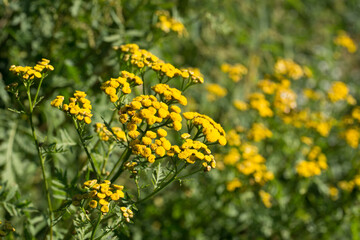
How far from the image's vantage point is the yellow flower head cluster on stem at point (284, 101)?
3795 millimetres

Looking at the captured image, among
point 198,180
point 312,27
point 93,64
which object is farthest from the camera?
point 312,27

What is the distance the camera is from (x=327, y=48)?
17.4 feet

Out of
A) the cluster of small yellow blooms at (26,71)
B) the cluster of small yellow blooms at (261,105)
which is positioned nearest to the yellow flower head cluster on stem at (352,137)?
the cluster of small yellow blooms at (261,105)

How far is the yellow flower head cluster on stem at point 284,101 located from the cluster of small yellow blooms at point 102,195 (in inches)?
97.3

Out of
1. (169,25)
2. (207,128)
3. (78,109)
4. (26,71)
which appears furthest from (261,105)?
(26,71)

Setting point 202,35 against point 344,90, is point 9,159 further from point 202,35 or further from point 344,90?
point 344,90

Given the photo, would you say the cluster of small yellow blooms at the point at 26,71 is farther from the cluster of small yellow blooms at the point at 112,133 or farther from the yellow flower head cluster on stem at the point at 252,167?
the yellow flower head cluster on stem at the point at 252,167

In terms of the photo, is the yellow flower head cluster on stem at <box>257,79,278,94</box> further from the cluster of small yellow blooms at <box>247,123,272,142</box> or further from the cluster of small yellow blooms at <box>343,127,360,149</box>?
the cluster of small yellow blooms at <box>343,127,360,149</box>

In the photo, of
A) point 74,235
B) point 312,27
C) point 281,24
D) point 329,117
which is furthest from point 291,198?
point 312,27

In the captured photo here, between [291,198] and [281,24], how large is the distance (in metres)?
2.85

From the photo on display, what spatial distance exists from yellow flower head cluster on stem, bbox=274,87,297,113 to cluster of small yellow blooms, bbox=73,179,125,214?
2471 millimetres

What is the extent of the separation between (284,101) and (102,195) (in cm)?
263

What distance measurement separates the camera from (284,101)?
12.5 feet

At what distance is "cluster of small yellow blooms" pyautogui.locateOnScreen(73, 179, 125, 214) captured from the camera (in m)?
1.63
